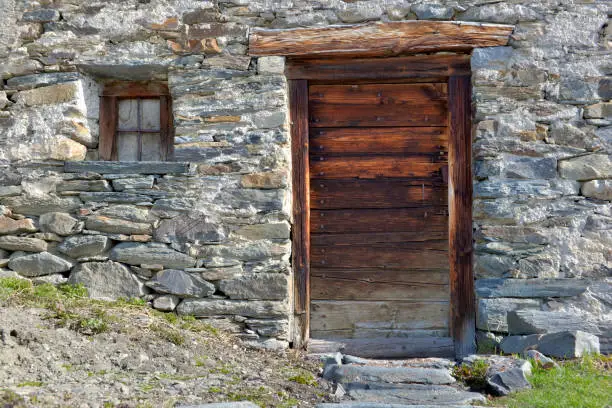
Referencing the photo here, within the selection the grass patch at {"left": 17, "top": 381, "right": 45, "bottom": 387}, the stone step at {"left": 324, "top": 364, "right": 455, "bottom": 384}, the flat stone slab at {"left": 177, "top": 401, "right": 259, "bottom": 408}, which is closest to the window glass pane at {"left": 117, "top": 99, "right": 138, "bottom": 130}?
the grass patch at {"left": 17, "top": 381, "right": 45, "bottom": 387}

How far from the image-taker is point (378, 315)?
4688mm

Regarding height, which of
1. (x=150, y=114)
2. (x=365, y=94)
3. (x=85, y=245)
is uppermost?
(x=365, y=94)

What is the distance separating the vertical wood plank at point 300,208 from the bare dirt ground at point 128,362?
32 cm

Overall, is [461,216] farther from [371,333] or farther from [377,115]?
[371,333]

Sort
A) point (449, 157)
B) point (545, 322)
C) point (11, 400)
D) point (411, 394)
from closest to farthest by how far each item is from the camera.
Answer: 1. point (11, 400)
2. point (411, 394)
3. point (545, 322)
4. point (449, 157)

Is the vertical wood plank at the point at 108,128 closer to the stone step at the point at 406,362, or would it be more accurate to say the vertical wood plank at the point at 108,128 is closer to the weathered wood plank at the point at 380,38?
the weathered wood plank at the point at 380,38

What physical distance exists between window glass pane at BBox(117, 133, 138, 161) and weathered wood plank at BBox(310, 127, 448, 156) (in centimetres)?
138

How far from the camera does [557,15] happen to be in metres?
4.52

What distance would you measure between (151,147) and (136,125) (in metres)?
0.21

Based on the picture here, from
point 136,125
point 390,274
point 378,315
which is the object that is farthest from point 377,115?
point 136,125

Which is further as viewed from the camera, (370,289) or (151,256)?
(370,289)

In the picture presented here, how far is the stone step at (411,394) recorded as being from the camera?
10.8ft

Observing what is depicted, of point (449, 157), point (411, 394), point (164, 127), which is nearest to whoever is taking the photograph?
point (411, 394)

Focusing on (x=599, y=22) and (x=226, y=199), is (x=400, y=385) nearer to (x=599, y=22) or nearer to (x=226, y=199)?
(x=226, y=199)
